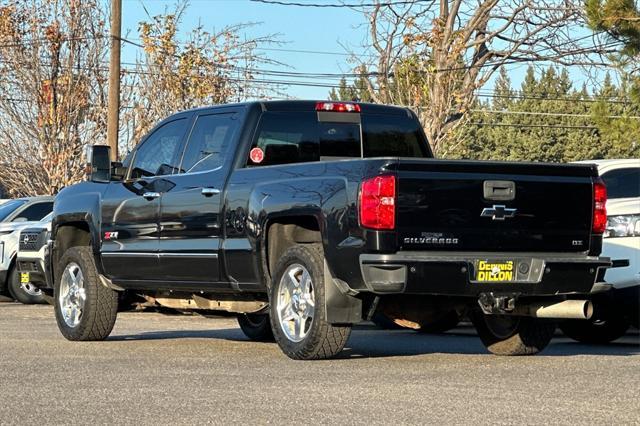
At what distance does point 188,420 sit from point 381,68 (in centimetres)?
2571

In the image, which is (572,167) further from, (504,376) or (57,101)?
(57,101)

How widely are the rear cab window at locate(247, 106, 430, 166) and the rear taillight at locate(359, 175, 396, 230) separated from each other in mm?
1956

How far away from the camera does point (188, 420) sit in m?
7.30

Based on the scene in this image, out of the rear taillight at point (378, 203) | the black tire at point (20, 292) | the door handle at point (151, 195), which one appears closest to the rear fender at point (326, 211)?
the rear taillight at point (378, 203)

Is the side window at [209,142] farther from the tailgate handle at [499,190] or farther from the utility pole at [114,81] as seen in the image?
the utility pole at [114,81]

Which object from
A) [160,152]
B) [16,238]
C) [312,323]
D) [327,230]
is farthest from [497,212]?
[16,238]

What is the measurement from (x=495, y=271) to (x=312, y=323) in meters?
1.39

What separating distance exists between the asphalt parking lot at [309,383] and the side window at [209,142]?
1.59 m

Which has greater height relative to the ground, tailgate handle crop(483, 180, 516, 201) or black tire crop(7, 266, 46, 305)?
tailgate handle crop(483, 180, 516, 201)

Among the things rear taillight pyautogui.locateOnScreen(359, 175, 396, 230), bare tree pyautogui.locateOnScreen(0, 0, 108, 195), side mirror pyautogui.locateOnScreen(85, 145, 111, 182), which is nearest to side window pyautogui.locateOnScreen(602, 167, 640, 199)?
rear taillight pyautogui.locateOnScreen(359, 175, 396, 230)

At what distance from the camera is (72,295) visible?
13.2 m

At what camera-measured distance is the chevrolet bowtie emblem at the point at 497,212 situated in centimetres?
1006

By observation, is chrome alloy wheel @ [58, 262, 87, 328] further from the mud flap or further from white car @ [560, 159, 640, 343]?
white car @ [560, 159, 640, 343]

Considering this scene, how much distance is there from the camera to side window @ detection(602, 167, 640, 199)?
13789 mm
